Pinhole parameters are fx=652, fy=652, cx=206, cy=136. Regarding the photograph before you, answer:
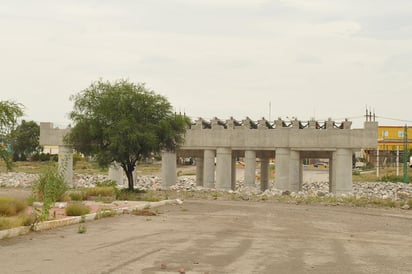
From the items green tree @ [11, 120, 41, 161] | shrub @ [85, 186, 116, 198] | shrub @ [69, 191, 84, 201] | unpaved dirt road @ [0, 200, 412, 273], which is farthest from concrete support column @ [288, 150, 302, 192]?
green tree @ [11, 120, 41, 161]

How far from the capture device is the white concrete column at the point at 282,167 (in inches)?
1911

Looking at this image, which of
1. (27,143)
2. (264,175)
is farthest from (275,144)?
(27,143)

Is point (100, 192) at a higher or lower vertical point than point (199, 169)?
lower

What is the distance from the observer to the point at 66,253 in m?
14.5

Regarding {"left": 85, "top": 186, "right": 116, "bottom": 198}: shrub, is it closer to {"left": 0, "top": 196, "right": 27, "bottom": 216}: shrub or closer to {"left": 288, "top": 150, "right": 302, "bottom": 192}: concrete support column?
{"left": 0, "top": 196, "right": 27, "bottom": 216}: shrub

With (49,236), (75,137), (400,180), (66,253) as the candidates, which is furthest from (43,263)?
(400,180)

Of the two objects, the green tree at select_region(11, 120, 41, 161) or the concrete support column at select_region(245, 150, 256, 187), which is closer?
the concrete support column at select_region(245, 150, 256, 187)

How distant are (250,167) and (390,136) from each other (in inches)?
2827

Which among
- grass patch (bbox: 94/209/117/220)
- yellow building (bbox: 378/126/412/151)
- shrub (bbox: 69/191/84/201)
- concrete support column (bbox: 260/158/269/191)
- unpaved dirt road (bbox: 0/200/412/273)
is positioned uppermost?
yellow building (bbox: 378/126/412/151)

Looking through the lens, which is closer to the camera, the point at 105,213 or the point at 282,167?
the point at 105,213

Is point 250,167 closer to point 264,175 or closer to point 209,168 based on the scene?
point 209,168

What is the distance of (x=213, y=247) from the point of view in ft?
52.0

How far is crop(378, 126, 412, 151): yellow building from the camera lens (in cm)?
11475

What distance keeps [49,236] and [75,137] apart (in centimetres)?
2378
